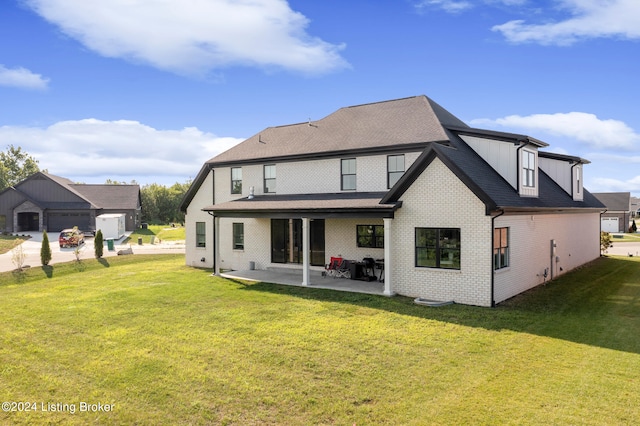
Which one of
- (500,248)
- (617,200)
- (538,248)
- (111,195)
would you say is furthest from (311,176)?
(617,200)

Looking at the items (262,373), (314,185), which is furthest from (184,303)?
(314,185)

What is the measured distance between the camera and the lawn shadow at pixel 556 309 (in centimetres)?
1061

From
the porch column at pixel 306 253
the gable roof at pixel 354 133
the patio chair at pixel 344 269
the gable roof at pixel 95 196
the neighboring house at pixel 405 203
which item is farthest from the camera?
the gable roof at pixel 95 196

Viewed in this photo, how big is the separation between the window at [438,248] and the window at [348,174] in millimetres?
4923

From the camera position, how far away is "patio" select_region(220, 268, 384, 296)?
15953 millimetres

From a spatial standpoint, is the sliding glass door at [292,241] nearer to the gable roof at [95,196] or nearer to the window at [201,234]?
the window at [201,234]

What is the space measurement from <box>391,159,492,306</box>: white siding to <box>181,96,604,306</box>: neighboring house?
0.11 feet

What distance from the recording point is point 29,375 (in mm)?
8258

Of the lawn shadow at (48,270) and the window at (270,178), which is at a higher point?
the window at (270,178)

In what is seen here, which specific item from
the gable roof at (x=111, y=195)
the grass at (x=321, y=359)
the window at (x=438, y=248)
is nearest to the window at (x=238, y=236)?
the grass at (x=321, y=359)

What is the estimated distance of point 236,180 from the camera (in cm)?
2278

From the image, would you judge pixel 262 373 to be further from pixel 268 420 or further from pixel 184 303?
pixel 184 303

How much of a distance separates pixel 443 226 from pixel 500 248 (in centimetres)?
219

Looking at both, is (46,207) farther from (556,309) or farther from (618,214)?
(618,214)
